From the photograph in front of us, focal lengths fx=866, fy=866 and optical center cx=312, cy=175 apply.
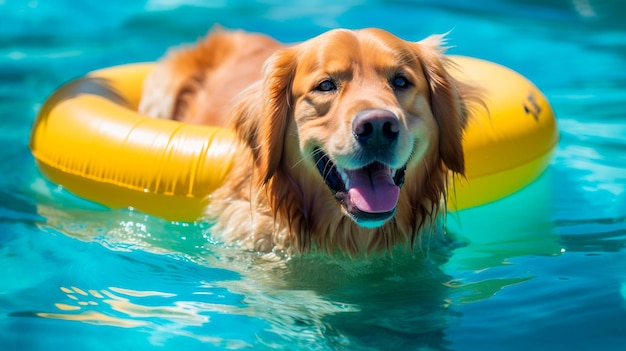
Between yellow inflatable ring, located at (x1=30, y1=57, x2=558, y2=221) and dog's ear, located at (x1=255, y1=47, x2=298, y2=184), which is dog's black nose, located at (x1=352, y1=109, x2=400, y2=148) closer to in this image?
dog's ear, located at (x1=255, y1=47, x2=298, y2=184)

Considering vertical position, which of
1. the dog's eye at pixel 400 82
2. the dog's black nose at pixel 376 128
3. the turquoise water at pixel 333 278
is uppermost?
the dog's eye at pixel 400 82

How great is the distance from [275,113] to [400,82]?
2.20 feet

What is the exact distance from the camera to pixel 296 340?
13.1ft

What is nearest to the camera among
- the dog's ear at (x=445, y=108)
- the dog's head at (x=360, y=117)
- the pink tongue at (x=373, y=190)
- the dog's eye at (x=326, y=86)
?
the dog's head at (x=360, y=117)

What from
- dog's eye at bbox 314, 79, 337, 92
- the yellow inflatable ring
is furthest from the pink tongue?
the yellow inflatable ring

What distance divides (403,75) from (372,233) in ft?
2.90

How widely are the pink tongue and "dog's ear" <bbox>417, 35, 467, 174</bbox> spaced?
1.71ft

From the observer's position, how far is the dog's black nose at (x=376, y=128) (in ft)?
12.4

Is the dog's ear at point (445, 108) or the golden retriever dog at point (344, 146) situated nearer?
the golden retriever dog at point (344, 146)

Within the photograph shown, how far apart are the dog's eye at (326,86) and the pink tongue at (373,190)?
43 centimetres

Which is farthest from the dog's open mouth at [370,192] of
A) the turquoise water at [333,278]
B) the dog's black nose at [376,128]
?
the turquoise water at [333,278]

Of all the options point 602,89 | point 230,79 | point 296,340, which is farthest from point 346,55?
point 602,89

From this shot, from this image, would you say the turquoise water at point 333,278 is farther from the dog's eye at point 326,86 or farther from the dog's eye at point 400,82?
the dog's eye at point 326,86

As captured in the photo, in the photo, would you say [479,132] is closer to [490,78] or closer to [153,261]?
[490,78]
